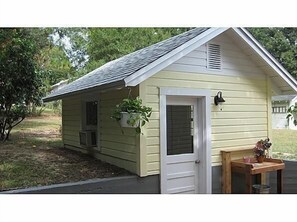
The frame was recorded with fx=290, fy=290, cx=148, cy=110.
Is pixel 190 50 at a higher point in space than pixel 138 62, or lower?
higher

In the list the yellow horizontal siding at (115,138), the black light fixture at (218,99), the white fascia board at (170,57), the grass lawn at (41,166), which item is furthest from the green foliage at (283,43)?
the grass lawn at (41,166)

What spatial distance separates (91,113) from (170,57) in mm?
2783

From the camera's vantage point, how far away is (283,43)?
536 inches

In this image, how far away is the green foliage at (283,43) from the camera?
1316 cm

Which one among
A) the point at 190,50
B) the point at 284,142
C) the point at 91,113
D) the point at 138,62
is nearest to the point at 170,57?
the point at 190,50

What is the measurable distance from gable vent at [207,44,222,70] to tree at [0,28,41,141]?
537 centimetres

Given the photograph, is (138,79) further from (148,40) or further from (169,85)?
(148,40)

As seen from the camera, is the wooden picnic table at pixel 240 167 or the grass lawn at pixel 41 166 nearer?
the grass lawn at pixel 41 166

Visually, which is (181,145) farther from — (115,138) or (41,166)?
(41,166)

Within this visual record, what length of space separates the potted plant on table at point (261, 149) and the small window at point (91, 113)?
3360 mm

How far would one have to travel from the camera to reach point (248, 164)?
5039 mm

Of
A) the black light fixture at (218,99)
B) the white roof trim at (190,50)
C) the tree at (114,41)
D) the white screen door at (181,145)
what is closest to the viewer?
the white roof trim at (190,50)

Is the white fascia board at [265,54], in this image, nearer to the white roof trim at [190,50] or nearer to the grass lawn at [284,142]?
the white roof trim at [190,50]
